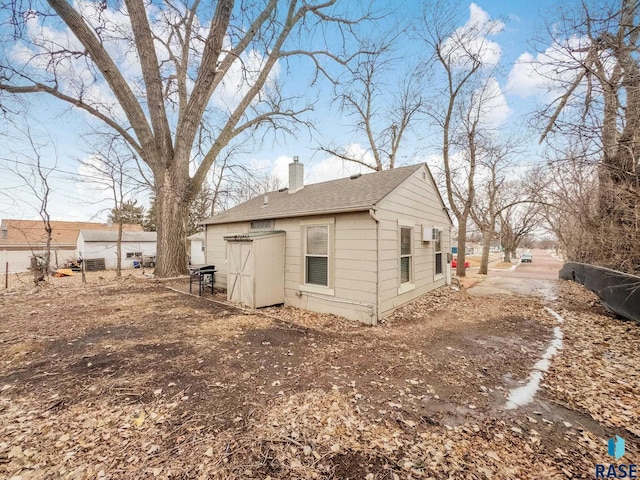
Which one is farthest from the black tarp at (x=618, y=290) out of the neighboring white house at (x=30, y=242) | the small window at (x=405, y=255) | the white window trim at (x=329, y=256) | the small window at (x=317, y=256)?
the neighboring white house at (x=30, y=242)

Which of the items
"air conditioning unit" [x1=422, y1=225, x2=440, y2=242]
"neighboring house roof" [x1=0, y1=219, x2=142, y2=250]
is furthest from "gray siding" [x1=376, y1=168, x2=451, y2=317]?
A: "neighboring house roof" [x1=0, y1=219, x2=142, y2=250]

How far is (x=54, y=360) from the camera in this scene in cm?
375

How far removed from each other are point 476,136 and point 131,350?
17356 mm

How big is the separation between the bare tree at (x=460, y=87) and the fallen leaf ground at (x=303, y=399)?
37.0ft

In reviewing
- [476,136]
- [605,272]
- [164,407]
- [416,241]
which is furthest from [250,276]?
[476,136]

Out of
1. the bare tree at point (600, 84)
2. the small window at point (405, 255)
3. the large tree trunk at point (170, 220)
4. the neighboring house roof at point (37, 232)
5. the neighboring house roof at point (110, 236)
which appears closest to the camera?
the bare tree at point (600, 84)

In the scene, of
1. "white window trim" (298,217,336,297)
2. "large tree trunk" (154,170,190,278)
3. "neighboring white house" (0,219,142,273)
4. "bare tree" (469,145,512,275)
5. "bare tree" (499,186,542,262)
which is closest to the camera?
"white window trim" (298,217,336,297)

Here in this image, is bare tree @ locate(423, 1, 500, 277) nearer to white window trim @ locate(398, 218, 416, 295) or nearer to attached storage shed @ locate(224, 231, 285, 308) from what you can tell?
white window trim @ locate(398, 218, 416, 295)

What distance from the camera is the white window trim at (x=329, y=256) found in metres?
6.31

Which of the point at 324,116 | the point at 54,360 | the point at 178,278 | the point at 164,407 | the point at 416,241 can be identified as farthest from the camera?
the point at 324,116

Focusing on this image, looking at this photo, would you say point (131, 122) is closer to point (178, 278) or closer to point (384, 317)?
point (178, 278)

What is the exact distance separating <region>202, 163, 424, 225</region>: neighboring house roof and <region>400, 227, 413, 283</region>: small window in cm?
136

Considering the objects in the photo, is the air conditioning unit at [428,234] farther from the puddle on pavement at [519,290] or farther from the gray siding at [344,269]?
the gray siding at [344,269]

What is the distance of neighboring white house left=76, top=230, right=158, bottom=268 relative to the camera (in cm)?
2302
